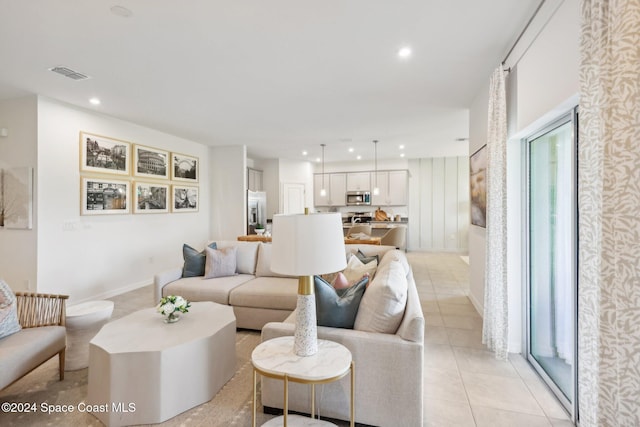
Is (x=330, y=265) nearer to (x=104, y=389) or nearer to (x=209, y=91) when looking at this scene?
(x=104, y=389)

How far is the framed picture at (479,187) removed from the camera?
343 cm

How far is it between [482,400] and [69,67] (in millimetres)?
4644

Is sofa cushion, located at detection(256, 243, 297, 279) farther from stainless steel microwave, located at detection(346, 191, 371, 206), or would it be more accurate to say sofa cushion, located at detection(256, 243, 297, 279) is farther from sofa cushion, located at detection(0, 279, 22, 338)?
stainless steel microwave, located at detection(346, 191, 371, 206)

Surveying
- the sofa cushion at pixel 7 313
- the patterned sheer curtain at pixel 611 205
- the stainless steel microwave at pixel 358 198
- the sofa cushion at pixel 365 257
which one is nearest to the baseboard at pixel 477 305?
the sofa cushion at pixel 365 257

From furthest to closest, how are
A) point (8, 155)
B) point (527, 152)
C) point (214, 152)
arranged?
point (214, 152) < point (8, 155) < point (527, 152)

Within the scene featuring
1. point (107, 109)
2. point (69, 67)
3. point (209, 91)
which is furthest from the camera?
point (107, 109)

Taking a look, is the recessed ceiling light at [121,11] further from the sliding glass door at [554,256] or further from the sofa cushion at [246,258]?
the sliding glass door at [554,256]

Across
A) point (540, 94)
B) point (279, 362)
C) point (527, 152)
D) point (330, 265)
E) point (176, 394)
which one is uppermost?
point (540, 94)

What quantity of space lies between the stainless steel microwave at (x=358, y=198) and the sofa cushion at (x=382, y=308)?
284 inches

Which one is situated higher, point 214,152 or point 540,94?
point 214,152

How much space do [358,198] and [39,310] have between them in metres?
7.72

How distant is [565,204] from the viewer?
2.14 m

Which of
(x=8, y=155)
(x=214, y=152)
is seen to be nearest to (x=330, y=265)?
(x=8, y=155)

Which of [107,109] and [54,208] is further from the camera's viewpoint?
[107,109]
